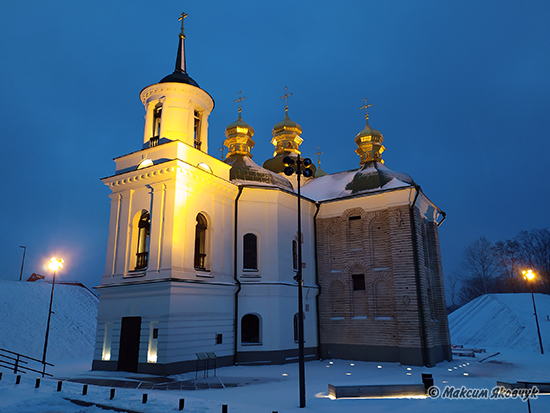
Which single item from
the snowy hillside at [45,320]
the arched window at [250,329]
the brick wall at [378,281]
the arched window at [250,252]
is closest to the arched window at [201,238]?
the arched window at [250,252]

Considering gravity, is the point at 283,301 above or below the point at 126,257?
below

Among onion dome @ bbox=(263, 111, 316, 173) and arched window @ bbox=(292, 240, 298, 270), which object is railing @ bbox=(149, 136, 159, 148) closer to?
arched window @ bbox=(292, 240, 298, 270)

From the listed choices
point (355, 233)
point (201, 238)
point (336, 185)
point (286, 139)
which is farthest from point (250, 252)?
point (286, 139)

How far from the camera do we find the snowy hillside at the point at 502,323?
31.0 m

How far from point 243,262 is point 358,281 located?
6384 mm

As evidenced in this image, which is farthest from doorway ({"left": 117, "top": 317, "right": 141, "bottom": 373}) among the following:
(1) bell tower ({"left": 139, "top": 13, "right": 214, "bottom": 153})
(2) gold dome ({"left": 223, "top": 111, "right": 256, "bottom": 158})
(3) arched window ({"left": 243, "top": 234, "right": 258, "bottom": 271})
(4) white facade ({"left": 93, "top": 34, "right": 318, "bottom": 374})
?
(2) gold dome ({"left": 223, "top": 111, "right": 256, "bottom": 158})

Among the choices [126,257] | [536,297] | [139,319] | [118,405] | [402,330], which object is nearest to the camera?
[118,405]

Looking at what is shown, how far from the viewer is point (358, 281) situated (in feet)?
69.7

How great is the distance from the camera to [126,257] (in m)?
17.0

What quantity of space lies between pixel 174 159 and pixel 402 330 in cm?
1287

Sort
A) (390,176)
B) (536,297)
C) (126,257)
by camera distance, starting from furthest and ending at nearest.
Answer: (536,297) → (390,176) → (126,257)

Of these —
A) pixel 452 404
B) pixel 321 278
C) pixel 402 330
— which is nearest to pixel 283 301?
pixel 321 278

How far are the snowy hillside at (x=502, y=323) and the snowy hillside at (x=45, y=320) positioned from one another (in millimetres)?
30062

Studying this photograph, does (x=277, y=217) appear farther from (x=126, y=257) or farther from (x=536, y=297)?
(x=536, y=297)
